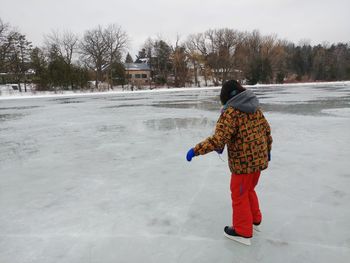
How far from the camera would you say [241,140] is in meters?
2.32

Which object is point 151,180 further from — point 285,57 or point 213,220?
point 285,57

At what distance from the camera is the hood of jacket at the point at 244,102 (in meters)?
2.21

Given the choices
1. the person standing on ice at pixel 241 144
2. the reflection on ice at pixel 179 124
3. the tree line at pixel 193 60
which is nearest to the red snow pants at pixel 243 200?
the person standing on ice at pixel 241 144

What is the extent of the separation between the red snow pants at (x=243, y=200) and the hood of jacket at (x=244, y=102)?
21.5 inches

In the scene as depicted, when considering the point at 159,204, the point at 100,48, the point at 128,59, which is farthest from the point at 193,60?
the point at 159,204

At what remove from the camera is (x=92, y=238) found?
2713 mm

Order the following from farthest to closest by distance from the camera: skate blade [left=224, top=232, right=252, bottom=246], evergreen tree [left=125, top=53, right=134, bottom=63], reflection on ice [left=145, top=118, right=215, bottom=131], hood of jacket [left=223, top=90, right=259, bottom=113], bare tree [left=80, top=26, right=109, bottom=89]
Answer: evergreen tree [left=125, top=53, right=134, bottom=63] → bare tree [left=80, top=26, right=109, bottom=89] → reflection on ice [left=145, top=118, right=215, bottom=131] → skate blade [left=224, top=232, right=252, bottom=246] → hood of jacket [left=223, top=90, right=259, bottom=113]

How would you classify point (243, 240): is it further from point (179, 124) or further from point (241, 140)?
point (179, 124)

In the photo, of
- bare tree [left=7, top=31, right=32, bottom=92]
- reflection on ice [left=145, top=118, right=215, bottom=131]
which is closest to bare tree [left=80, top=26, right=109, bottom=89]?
bare tree [left=7, top=31, right=32, bottom=92]

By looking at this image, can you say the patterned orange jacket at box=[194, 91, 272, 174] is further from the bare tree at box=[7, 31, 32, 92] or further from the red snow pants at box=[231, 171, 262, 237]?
the bare tree at box=[7, 31, 32, 92]

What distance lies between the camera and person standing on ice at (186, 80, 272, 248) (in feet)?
7.35

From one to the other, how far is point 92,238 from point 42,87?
131 feet

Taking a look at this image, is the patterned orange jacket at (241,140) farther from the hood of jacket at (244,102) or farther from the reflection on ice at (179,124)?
the reflection on ice at (179,124)

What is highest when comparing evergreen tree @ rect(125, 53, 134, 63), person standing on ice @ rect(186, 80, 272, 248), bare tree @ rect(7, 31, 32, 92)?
evergreen tree @ rect(125, 53, 134, 63)
